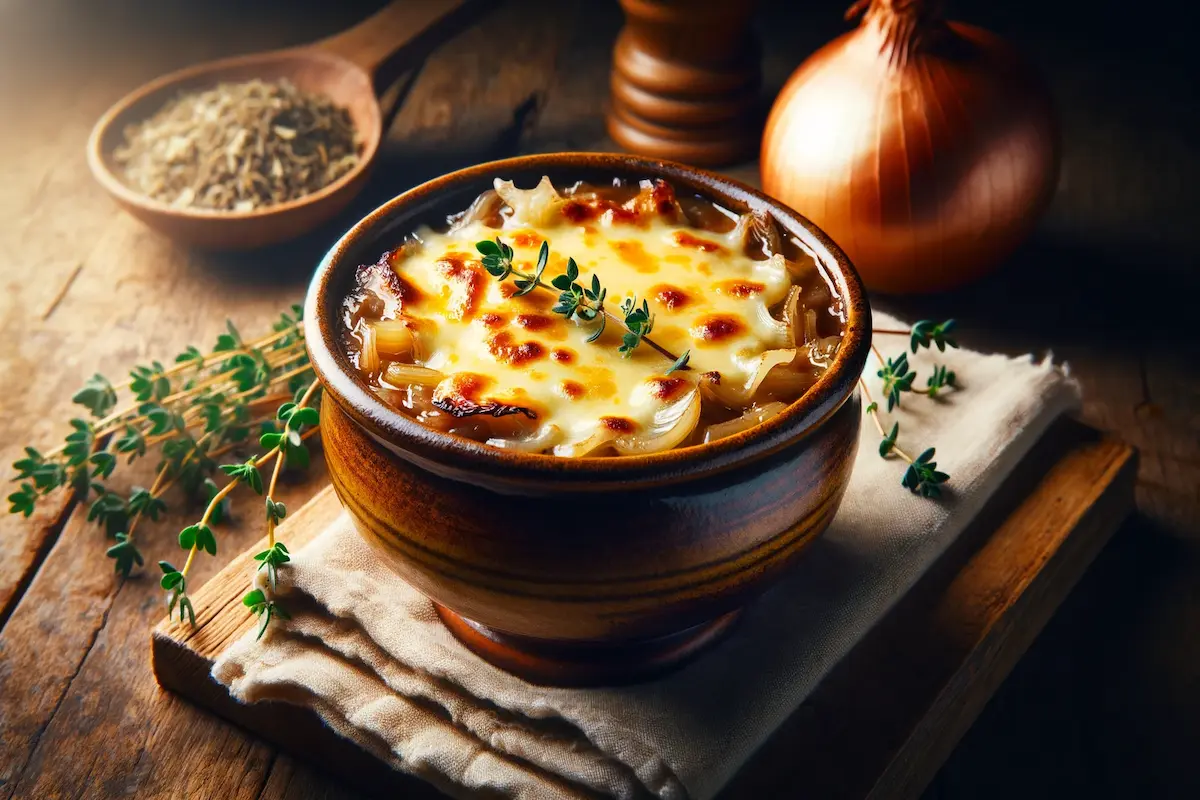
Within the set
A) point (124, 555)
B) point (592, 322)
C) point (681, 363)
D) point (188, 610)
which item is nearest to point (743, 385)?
point (681, 363)

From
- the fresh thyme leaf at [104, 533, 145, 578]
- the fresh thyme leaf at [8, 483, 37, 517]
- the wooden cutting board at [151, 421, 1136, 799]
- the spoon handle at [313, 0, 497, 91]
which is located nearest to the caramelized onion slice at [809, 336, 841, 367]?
the wooden cutting board at [151, 421, 1136, 799]

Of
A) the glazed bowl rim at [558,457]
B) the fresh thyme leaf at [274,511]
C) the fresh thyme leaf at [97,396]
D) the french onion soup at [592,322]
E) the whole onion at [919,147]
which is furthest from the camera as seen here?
the whole onion at [919,147]

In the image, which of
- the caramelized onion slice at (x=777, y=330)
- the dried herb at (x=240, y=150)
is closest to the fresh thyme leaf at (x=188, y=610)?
the caramelized onion slice at (x=777, y=330)

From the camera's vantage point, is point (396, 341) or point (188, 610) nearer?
point (396, 341)

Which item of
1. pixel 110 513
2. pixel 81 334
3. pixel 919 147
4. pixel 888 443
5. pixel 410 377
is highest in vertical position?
A: pixel 410 377

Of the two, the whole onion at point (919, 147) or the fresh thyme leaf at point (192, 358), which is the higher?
the whole onion at point (919, 147)

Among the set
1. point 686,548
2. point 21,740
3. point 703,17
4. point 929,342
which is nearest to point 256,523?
point 21,740

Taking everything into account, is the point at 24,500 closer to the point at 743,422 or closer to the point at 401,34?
the point at 743,422

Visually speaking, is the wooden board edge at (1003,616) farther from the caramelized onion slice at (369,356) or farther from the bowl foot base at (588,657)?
the caramelized onion slice at (369,356)
